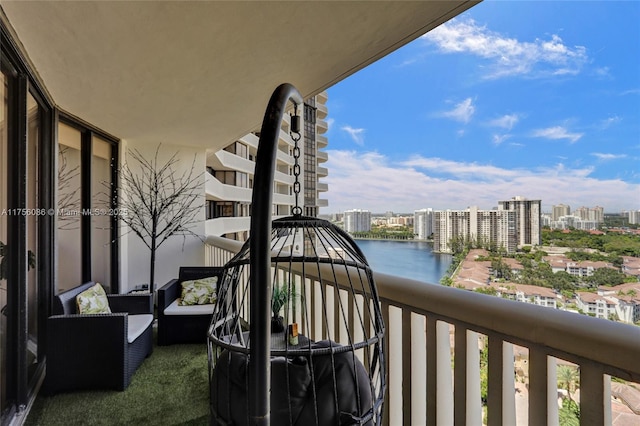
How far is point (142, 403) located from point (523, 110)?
3003 millimetres

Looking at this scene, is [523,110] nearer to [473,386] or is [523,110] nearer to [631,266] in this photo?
[631,266]

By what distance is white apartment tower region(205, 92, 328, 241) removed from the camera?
8336 millimetres

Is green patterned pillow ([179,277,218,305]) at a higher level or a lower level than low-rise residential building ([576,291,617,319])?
lower

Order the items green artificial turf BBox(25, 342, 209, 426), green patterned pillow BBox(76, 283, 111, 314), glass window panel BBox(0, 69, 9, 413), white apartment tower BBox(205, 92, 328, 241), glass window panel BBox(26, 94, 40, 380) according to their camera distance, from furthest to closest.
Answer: white apartment tower BBox(205, 92, 328, 241) < green patterned pillow BBox(76, 283, 111, 314) < glass window panel BBox(26, 94, 40, 380) < green artificial turf BBox(25, 342, 209, 426) < glass window panel BBox(0, 69, 9, 413)

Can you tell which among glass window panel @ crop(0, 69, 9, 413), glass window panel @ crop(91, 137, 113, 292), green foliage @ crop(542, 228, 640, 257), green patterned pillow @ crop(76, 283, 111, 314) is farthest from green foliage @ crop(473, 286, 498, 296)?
glass window panel @ crop(91, 137, 113, 292)

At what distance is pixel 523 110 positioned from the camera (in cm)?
149

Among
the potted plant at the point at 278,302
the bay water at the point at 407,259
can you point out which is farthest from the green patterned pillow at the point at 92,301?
the bay water at the point at 407,259

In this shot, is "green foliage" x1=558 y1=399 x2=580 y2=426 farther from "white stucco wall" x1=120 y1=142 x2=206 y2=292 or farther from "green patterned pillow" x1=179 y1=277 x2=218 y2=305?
"white stucco wall" x1=120 y1=142 x2=206 y2=292

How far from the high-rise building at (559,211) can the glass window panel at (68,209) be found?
366 centimetres

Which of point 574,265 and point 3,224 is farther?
point 3,224

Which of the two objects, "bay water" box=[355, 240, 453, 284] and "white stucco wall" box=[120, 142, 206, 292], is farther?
"white stucco wall" box=[120, 142, 206, 292]

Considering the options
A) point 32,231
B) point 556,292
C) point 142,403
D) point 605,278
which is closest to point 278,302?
point 142,403

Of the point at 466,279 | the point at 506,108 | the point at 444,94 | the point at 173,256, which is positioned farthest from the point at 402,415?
the point at 173,256

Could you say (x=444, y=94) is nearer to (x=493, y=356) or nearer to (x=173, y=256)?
(x=493, y=356)
